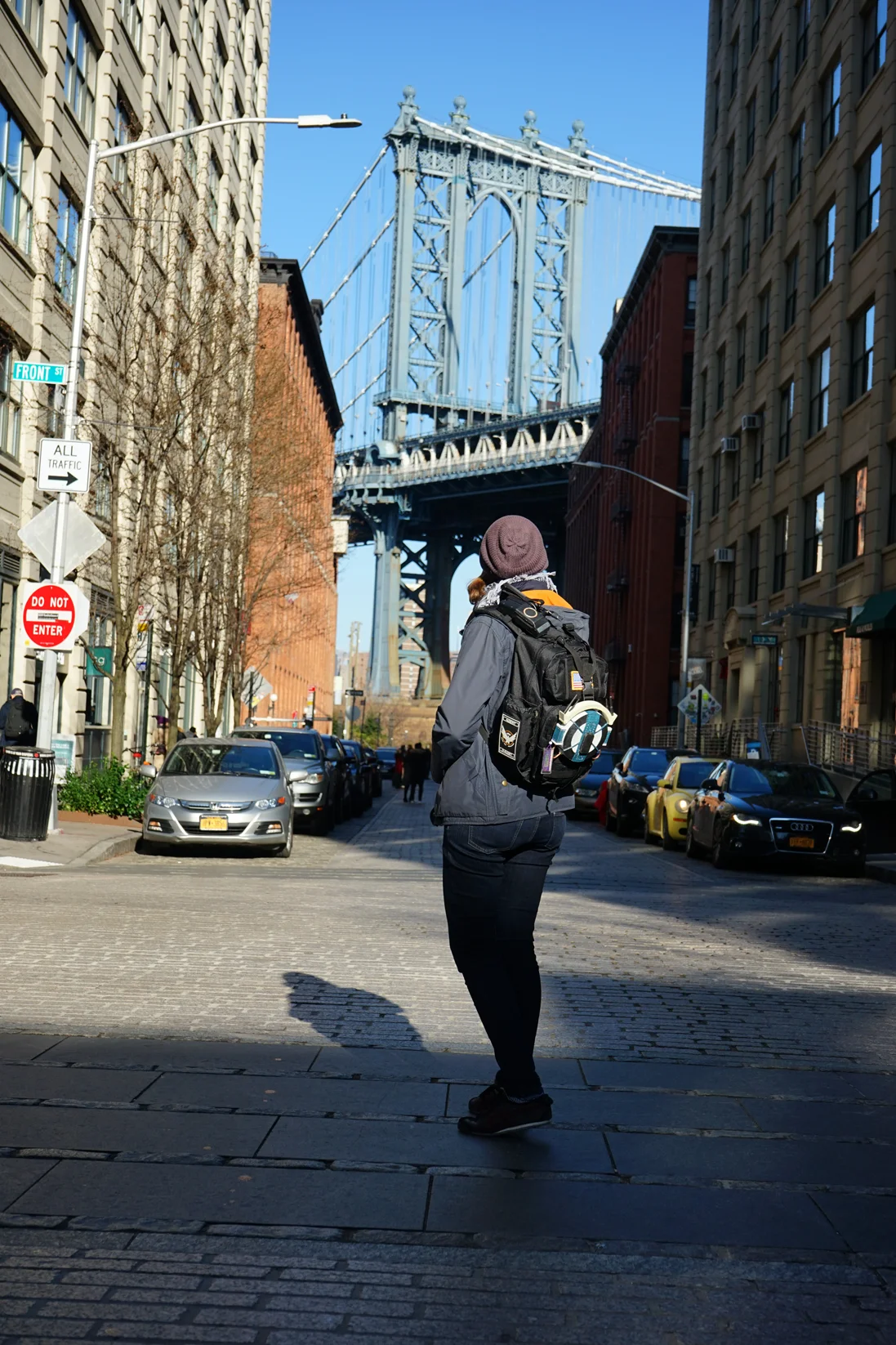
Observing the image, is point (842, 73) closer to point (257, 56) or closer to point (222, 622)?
point (222, 622)

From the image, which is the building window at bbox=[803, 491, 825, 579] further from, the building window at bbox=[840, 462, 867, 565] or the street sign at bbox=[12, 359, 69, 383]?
the street sign at bbox=[12, 359, 69, 383]

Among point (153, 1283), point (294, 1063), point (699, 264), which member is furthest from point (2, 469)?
point (699, 264)

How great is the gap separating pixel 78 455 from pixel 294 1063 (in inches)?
504

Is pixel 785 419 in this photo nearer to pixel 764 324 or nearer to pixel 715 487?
pixel 764 324

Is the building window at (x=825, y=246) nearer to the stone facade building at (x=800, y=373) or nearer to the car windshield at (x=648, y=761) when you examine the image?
the stone facade building at (x=800, y=373)

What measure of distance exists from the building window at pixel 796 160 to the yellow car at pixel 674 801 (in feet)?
64.9

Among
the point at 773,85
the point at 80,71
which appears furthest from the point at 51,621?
the point at 773,85

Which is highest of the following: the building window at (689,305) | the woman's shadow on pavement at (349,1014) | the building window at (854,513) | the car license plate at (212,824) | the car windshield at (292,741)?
the building window at (689,305)

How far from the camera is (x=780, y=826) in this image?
19047 millimetres

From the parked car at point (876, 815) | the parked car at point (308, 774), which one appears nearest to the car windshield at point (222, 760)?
the parked car at point (308, 774)

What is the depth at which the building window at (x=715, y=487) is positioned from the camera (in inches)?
1873

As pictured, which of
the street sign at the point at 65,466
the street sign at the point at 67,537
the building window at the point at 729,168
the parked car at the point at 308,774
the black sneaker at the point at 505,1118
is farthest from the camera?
the building window at the point at 729,168

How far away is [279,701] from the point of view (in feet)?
248

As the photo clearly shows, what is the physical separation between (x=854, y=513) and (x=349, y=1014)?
1053 inches
